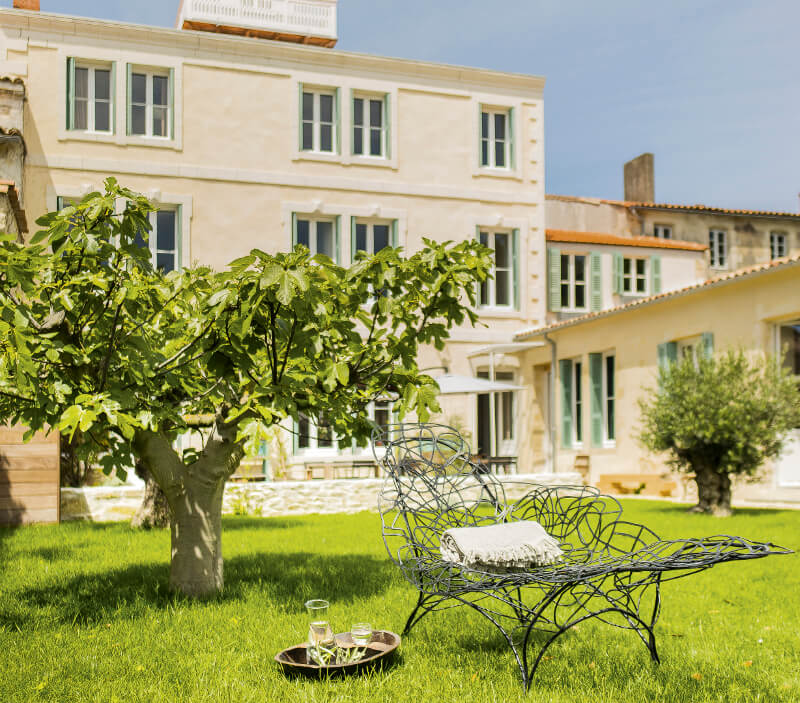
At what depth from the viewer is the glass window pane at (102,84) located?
53.7 feet

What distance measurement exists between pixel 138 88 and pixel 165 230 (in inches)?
112

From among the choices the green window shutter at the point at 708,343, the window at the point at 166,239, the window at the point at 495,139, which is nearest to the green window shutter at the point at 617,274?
the window at the point at 495,139

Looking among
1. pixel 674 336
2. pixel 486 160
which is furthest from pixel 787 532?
pixel 486 160

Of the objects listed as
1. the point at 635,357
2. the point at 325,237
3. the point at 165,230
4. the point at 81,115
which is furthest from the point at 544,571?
the point at 81,115

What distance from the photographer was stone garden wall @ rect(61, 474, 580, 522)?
1092 centimetres

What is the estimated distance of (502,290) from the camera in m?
18.6

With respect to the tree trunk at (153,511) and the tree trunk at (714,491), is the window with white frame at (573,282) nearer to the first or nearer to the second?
the tree trunk at (714,491)

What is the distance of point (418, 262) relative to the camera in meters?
5.07

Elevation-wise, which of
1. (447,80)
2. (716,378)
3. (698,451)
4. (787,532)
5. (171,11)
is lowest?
(787,532)

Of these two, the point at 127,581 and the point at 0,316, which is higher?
the point at 0,316

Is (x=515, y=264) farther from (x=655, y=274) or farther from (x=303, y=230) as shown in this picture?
(x=303, y=230)

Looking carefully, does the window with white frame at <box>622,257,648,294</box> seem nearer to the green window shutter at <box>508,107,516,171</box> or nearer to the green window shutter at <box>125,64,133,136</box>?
the green window shutter at <box>508,107,516,171</box>

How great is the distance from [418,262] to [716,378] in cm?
711

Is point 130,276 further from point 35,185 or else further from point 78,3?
point 78,3
